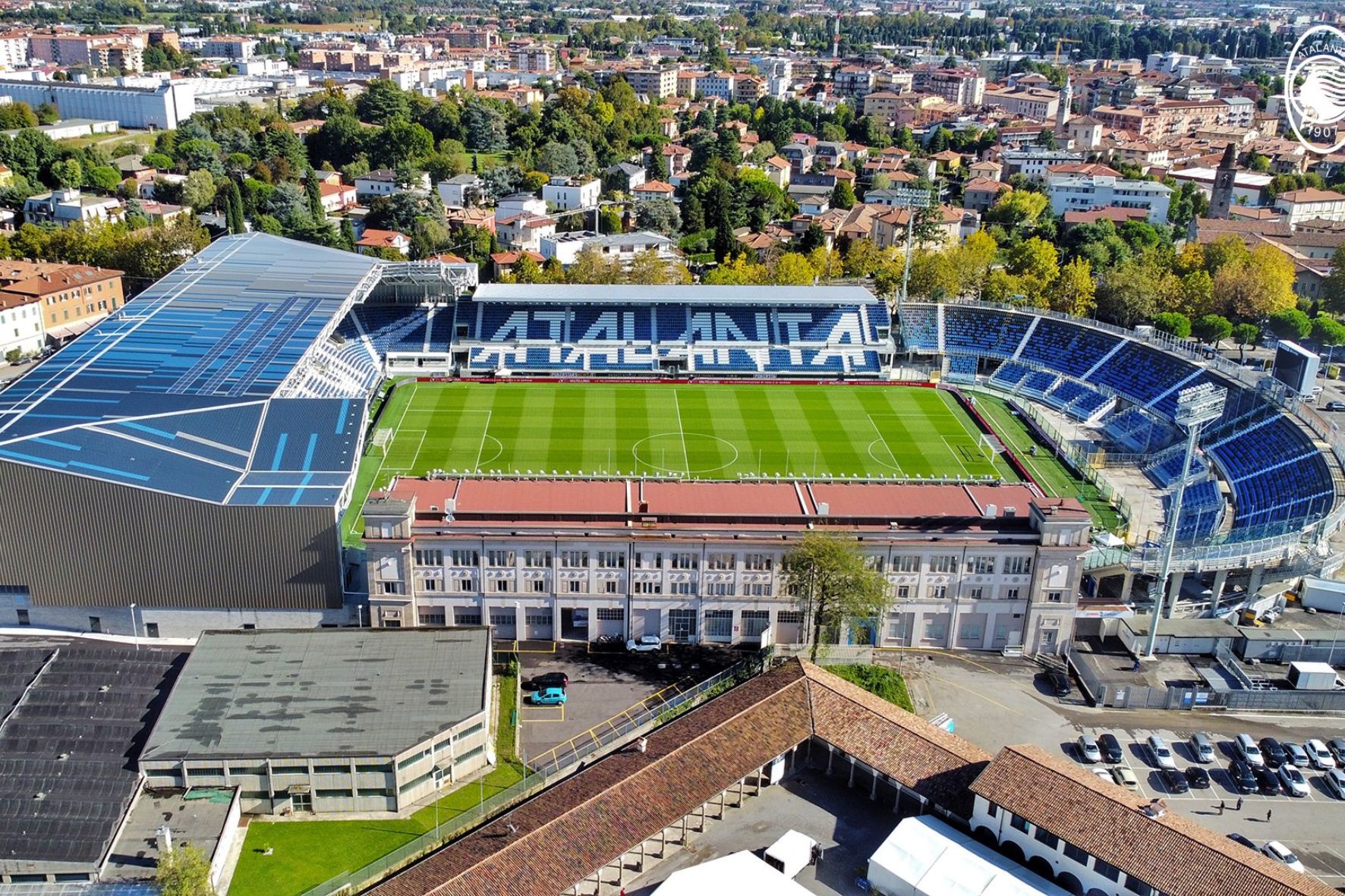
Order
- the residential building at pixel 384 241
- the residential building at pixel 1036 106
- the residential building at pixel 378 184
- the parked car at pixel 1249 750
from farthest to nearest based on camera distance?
the residential building at pixel 1036 106
the residential building at pixel 378 184
the residential building at pixel 384 241
the parked car at pixel 1249 750

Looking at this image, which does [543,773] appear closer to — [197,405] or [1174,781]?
[1174,781]

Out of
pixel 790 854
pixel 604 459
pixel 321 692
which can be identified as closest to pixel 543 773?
pixel 321 692

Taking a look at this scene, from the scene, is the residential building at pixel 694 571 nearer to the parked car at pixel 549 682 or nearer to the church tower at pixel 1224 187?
the parked car at pixel 549 682

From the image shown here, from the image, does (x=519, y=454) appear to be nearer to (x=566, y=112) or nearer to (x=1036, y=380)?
(x=1036, y=380)

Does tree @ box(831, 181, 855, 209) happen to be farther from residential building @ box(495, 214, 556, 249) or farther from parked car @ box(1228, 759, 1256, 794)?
parked car @ box(1228, 759, 1256, 794)

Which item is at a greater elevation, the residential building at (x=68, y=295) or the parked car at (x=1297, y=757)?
the residential building at (x=68, y=295)

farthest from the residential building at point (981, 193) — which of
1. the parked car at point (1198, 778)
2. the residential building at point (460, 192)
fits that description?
the parked car at point (1198, 778)
